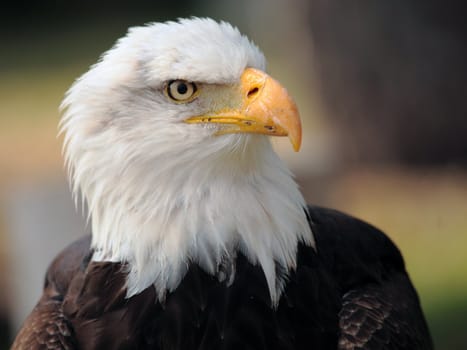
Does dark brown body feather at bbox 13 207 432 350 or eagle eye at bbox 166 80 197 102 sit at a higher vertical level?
eagle eye at bbox 166 80 197 102

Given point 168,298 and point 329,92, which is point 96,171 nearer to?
point 168,298

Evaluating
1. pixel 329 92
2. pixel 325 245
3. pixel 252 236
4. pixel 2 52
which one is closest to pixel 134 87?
pixel 252 236

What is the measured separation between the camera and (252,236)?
4.12 metres

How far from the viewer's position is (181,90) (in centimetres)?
403

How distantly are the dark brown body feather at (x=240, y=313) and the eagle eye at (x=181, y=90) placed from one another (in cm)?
71

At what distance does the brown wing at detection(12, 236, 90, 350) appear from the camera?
4.30m

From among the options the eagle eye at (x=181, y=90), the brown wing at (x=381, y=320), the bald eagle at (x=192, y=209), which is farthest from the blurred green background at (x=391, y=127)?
the eagle eye at (x=181, y=90)

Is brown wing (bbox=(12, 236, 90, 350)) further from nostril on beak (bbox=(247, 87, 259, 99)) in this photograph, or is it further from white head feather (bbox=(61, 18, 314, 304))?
nostril on beak (bbox=(247, 87, 259, 99))

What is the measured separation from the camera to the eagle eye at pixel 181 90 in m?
4.01

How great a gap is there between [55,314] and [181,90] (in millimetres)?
1235

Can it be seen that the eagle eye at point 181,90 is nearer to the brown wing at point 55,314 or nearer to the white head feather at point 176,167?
the white head feather at point 176,167

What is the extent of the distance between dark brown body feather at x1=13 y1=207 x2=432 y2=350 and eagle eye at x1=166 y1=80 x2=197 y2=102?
711 millimetres

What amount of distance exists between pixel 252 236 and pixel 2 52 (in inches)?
645

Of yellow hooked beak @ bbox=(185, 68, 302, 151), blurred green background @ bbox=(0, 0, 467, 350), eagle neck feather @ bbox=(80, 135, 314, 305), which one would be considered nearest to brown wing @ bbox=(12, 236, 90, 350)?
eagle neck feather @ bbox=(80, 135, 314, 305)
